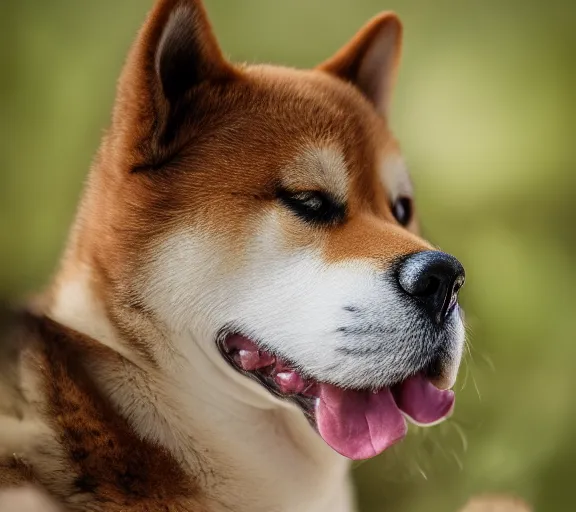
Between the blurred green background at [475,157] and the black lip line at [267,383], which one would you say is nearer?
the black lip line at [267,383]

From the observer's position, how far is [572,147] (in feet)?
3.83

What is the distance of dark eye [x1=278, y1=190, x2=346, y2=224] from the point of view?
2.42ft

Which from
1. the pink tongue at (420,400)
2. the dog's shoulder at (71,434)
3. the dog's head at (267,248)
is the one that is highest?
the dog's head at (267,248)

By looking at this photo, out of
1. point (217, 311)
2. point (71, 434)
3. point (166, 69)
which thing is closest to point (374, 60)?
point (166, 69)

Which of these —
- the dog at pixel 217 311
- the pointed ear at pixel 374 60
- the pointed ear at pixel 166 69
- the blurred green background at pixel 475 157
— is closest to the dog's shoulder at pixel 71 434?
the dog at pixel 217 311

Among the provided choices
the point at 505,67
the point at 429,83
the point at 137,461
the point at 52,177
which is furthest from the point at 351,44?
the point at 137,461

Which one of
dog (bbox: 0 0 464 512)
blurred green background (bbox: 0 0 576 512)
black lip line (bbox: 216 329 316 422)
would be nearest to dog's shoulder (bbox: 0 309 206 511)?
dog (bbox: 0 0 464 512)

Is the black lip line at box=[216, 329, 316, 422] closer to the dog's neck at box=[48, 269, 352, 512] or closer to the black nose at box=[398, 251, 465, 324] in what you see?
the dog's neck at box=[48, 269, 352, 512]

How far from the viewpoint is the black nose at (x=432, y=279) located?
0.67 meters

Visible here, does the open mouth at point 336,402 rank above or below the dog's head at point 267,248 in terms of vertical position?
below

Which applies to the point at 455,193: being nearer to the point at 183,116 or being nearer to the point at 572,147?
the point at 572,147

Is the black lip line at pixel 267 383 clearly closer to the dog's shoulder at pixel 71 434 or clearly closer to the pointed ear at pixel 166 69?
the dog's shoulder at pixel 71 434

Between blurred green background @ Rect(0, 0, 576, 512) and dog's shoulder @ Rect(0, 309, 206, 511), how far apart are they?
348mm

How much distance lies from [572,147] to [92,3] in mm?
768
